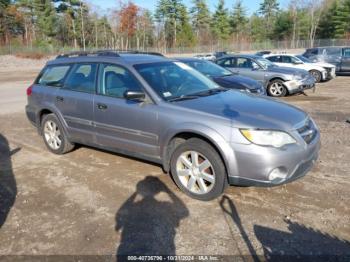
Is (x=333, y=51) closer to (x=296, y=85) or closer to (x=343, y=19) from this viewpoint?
(x=296, y=85)

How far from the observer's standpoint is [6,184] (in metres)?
4.91

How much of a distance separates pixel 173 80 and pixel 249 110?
1287 millimetres

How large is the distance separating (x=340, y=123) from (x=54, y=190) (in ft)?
21.2

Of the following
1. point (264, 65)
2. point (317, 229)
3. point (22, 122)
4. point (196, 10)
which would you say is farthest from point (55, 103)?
point (196, 10)

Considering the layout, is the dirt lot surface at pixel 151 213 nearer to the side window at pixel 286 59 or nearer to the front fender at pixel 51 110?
the front fender at pixel 51 110

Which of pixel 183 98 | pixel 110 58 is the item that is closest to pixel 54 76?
pixel 110 58

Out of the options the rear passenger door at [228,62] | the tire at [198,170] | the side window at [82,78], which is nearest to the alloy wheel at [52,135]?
the side window at [82,78]

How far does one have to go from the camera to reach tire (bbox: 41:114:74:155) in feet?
19.6

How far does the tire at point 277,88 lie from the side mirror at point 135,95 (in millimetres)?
8586

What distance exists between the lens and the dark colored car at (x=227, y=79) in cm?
908

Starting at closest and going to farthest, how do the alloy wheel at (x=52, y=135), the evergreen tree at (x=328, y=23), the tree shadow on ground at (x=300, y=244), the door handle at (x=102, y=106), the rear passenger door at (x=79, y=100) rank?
the tree shadow on ground at (x=300, y=244) < the door handle at (x=102, y=106) < the rear passenger door at (x=79, y=100) < the alloy wheel at (x=52, y=135) < the evergreen tree at (x=328, y=23)

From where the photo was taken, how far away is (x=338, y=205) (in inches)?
158

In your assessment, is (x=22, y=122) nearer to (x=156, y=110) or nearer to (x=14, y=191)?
(x=14, y=191)

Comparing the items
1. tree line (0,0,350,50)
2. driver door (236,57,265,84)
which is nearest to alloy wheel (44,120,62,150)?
driver door (236,57,265,84)
